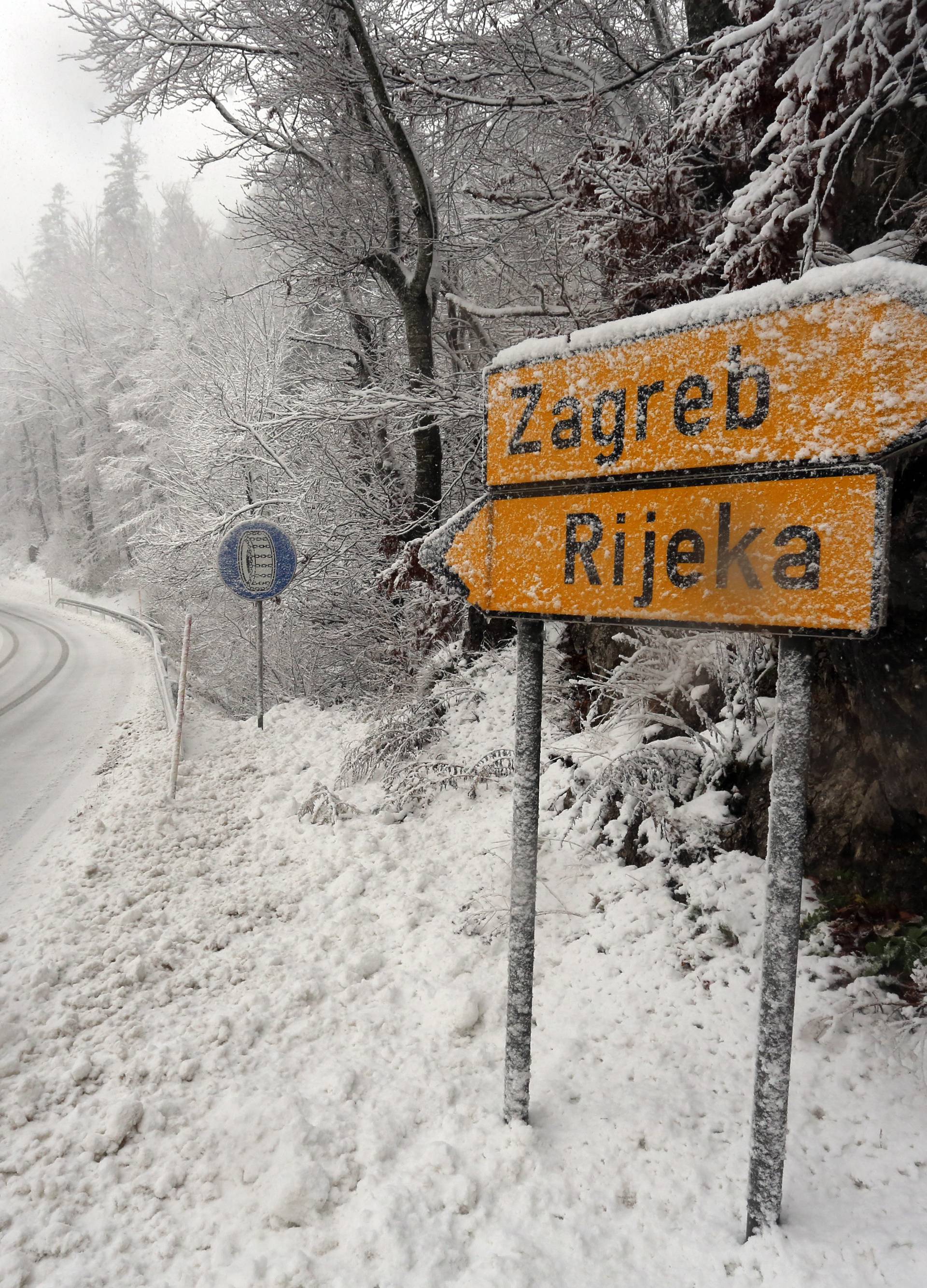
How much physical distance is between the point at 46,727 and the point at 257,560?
5204 mm

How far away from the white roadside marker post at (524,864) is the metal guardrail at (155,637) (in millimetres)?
7427

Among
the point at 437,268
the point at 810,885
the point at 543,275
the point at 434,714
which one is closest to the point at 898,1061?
the point at 810,885

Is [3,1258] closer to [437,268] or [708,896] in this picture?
[708,896]

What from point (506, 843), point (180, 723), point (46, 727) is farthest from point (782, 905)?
point (46, 727)

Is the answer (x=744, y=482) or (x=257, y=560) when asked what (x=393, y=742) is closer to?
(x=257, y=560)

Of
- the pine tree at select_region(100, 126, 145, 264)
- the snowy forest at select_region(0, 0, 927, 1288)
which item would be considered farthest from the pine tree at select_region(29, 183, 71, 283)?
the snowy forest at select_region(0, 0, 927, 1288)

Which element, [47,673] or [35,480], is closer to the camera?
[47,673]

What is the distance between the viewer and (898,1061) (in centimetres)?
253

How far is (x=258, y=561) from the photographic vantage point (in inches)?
313

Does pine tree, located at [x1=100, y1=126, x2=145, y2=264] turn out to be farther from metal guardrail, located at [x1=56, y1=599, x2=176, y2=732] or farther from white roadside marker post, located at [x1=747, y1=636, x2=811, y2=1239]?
white roadside marker post, located at [x1=747, y1=636, x2=811, y2=1239]

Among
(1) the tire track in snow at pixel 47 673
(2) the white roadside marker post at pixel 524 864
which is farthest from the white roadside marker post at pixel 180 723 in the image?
(1) the tire track in snow at pixel 47 673

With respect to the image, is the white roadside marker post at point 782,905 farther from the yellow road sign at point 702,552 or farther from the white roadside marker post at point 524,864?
the white roadside marker post at point 524,864

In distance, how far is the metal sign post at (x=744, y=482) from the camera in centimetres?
163

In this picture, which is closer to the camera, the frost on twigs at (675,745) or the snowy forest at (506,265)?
the snowy forest at (506,265)
